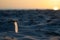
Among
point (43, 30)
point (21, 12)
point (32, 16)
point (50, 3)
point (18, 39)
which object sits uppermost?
point (50, 3)

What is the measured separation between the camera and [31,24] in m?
1.85

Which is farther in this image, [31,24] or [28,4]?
[28,4]

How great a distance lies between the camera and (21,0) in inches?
86.0

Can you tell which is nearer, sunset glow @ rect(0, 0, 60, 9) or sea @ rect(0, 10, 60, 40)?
sea @ rect(0, 10, 60, 40)

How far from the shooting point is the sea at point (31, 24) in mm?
1482

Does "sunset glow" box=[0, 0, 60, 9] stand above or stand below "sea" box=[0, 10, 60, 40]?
above

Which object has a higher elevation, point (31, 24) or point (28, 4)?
point (28, 4)

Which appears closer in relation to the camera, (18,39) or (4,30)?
(18,39)

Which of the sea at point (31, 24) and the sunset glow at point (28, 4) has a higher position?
the sunset glow at point (28, 4)

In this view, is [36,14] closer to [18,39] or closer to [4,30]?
Result: [4,30]

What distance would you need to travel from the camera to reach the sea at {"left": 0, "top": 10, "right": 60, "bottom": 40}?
1.48 metres

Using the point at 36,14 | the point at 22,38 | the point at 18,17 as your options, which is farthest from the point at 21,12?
the point at 22,38

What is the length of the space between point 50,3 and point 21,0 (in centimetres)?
56

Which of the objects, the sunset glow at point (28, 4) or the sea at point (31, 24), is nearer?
the sea at point (31, 24)
